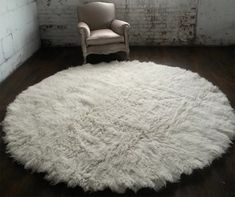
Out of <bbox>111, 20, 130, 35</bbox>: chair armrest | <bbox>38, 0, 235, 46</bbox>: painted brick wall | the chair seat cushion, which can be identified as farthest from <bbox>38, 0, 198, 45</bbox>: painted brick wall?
the chair seat cushion

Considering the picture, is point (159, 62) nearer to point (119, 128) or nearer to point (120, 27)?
point (120, 27)

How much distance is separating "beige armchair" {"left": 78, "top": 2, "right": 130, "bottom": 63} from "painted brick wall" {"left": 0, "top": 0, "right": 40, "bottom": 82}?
2.94 ft

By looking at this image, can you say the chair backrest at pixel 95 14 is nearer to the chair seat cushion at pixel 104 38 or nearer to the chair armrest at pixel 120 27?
the chair armrest at pixel 120 27

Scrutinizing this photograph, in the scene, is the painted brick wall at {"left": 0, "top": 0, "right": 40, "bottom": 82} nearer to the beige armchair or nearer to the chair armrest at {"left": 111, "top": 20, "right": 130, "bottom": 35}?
the beige armchair

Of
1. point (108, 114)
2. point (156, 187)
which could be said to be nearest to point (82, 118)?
point (108, 114)

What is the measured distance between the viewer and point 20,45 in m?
4.26

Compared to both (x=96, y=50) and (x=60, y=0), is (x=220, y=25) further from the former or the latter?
(x=60, y=0)

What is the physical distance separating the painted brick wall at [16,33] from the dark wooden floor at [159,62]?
14 cm

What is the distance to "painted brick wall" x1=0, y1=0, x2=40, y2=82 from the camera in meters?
3.76

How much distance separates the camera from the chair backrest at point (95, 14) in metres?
4.38

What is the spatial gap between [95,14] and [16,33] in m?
1.24

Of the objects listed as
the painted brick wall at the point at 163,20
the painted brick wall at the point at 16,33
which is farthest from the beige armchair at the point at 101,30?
the painted brick wall at the point at 16,33

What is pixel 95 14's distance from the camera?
438 cm

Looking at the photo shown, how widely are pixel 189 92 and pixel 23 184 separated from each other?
2.03 meters
